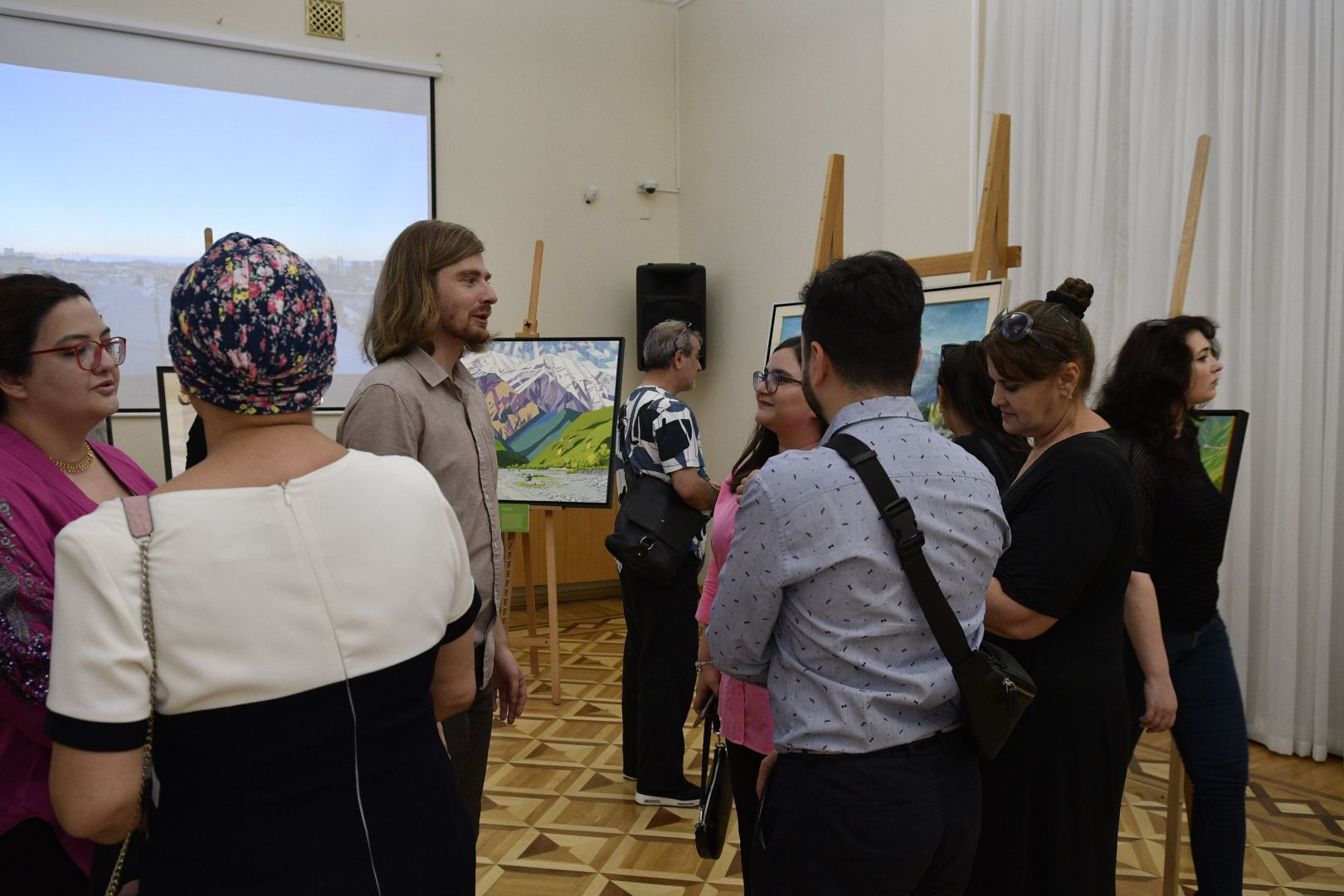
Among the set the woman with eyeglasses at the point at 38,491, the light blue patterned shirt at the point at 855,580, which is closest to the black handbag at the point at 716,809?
the light blue patterned shirt at the point at 855,580

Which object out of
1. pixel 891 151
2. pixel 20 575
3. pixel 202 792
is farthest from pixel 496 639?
pixel 891 151

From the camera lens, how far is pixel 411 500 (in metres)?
1.15

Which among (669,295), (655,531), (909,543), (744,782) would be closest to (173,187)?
(669,295)

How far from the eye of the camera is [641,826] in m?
3.39

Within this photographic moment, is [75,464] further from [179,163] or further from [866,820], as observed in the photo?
[179,163]

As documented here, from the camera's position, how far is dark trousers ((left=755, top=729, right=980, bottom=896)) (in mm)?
1350

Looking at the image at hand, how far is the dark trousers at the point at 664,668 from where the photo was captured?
3465 millimetres

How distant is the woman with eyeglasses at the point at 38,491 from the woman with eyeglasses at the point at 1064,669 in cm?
152

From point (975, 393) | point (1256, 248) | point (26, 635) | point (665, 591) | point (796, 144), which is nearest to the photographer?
point (26, 635)

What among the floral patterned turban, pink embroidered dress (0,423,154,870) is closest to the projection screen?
pink embroidered dress (0,423,154,870)

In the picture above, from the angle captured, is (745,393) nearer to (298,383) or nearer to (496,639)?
(496,639)

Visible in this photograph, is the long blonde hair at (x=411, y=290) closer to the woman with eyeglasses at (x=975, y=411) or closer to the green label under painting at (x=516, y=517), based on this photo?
the woman with eyeglasses at (x=975, y=411)

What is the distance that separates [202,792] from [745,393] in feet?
20.3

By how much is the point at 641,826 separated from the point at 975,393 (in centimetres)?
193
